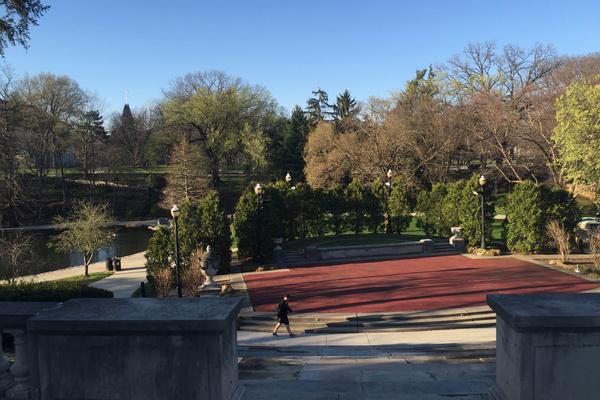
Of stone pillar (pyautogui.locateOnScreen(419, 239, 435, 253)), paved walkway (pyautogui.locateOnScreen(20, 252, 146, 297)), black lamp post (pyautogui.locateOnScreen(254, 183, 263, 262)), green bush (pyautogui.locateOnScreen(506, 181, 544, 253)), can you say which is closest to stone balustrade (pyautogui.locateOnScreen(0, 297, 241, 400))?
paved walkway (pyautogui.locateOnScreen(20, 252, 146, 297))

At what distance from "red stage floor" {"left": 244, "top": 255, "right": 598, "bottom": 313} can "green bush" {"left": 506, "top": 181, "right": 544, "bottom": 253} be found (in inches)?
73.2

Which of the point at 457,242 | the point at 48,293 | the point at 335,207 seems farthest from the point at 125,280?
the point at 457,242

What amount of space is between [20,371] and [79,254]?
41.5 meters

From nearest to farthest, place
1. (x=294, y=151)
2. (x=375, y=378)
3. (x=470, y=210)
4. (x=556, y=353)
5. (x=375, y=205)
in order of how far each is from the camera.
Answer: (x=556, y=353), (x=375, y=378), (x=470, y=210), (x=375, y=205), (x=294, y=151)

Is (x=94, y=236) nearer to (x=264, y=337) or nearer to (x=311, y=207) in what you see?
(x=311, y=207)

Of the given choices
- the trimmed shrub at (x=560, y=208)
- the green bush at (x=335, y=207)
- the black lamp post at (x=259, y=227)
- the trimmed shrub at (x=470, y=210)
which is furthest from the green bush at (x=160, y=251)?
the trimmed shrub at (x=560, y=208)

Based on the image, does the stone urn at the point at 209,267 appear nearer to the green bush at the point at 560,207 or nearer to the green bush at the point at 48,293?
the green bush at the point at 48,293

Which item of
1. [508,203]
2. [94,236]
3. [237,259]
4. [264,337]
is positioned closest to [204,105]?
[94,236]

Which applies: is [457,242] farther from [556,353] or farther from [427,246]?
[556,353]

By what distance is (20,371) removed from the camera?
4250 mm

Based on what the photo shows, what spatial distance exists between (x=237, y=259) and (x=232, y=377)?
24316mm

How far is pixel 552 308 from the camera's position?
396 cm

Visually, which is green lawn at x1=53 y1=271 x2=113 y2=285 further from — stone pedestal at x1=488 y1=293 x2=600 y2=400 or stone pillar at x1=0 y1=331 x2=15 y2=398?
stone pedestal at x1=488 y1=293 x2=600 y2=400

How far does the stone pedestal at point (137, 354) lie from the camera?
3770mm
